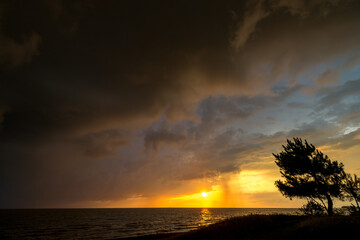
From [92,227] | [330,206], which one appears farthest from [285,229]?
[92,227]

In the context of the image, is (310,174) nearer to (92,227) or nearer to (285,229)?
(285,229)

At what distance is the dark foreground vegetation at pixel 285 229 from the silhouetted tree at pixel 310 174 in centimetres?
587

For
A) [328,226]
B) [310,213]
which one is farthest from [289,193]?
[328,226]

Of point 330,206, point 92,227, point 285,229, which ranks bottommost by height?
point 92,227

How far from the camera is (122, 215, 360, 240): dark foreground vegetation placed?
12914 millimetres

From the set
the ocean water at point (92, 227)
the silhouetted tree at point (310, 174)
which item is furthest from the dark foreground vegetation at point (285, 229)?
the ocean water at point (92, 227)

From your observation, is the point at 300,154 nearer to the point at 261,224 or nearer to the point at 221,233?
the point at 261,224

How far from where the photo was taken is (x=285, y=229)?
16.4m

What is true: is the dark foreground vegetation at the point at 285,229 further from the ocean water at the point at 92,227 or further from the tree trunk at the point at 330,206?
the ocean water at the point at 92,227

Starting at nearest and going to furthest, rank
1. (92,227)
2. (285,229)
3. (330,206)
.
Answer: (285,229) < (330,206) < (92,227)

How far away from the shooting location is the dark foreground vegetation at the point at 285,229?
42.4 feet

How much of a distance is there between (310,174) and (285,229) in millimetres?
12751

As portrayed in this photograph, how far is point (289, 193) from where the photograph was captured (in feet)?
84.6

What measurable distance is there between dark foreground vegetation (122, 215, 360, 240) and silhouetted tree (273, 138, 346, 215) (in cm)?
587
